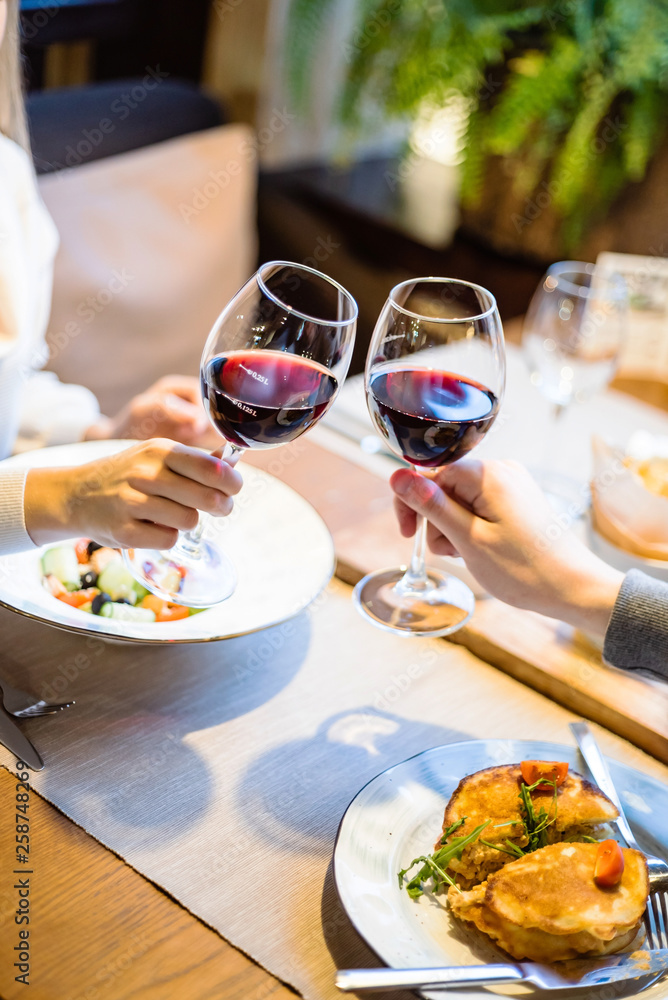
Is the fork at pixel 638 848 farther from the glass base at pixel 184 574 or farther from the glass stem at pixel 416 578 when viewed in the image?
the glass base at pixel 184 574

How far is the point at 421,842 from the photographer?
29.6 inches

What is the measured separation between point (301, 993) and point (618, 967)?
0.73 feet

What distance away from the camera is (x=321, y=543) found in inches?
40.1

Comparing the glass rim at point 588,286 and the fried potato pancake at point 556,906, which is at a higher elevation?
the glass rim at point 588,286

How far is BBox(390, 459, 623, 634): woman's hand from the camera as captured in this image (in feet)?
2.92

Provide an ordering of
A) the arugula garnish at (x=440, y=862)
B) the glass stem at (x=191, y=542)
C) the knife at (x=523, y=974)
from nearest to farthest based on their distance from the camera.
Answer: the knife at (x=523, y=974)
the arugula garnish at (x=440, y=862)
the glass stem at (x=191, y=542)

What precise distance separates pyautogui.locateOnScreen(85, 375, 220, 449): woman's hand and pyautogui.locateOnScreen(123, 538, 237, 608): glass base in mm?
201

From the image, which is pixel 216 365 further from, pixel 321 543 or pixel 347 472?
pixel 347 472

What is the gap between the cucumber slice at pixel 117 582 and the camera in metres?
0.93

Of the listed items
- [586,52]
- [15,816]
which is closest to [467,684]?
[15,816]

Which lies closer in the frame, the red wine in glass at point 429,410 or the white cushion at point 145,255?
the red wine in glass at point 429,410

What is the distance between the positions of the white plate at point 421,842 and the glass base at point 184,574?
243 mm

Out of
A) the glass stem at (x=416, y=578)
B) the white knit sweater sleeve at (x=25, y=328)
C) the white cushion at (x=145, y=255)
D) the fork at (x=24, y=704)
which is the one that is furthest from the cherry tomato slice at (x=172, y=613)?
the white cushion at (x=145, y=255)

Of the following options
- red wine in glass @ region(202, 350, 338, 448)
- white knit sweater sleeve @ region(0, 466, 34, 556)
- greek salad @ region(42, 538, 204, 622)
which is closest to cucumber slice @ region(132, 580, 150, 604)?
greek salad @ region(42, 538, 204, 622)
